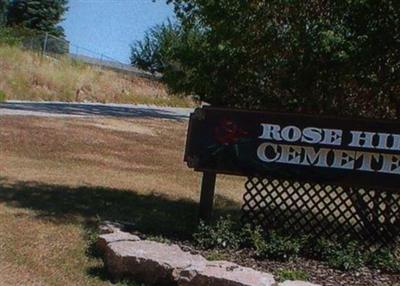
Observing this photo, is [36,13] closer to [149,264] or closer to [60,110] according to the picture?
[60,110]

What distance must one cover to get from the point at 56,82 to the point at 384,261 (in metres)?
25.7

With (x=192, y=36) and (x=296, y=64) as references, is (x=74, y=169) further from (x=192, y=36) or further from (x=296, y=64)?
(x=296, y=64)

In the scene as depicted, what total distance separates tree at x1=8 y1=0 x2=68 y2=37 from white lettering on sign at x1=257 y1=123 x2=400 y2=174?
44548 mm

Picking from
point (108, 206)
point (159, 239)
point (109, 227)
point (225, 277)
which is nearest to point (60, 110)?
point (108, 206)

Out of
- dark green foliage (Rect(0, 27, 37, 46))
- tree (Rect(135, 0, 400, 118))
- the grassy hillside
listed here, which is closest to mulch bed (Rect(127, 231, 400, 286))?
tree (Rect(135, 0, 400, 118))

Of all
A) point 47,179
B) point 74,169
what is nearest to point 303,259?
point 47,179

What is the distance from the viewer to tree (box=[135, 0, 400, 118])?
6.00m

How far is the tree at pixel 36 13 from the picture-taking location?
48.7 metres

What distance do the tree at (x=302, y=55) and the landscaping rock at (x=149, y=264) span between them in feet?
7.36

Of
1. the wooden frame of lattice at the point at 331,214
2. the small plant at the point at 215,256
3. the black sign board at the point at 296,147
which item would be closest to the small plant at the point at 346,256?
the wooden frame of lattice at the point at 331,214

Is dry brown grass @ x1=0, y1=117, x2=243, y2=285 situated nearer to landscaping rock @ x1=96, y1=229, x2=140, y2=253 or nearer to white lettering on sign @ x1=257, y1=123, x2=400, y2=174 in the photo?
landscaping rock @ x1=96, y1=229, x2=140, y2=253

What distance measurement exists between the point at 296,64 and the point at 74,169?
4293 mm

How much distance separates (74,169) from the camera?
9.49m

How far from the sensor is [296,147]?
597cm
